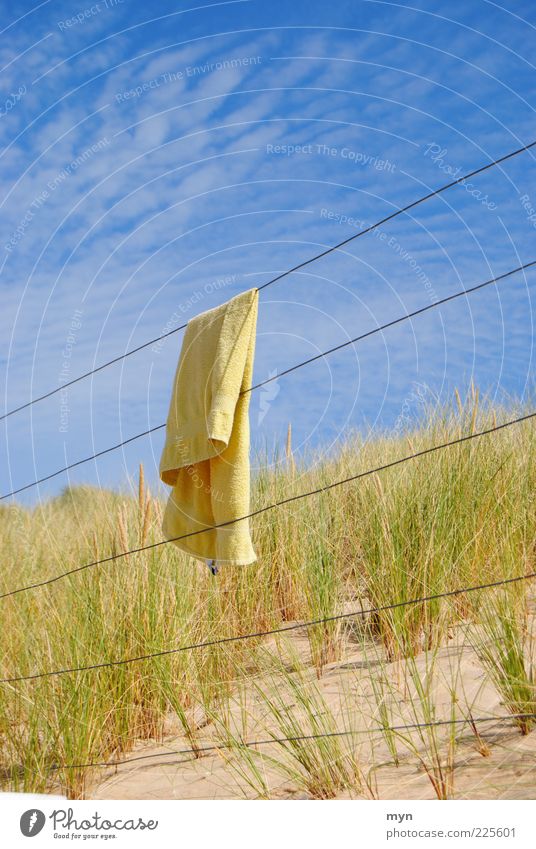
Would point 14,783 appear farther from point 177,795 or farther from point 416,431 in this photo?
point 416,431

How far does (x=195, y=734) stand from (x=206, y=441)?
1580 millimetres

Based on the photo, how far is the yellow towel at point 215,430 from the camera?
328cm

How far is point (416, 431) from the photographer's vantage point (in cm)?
625

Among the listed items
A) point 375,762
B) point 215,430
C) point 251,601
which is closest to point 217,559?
point 215,430

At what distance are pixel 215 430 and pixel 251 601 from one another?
2.04 m

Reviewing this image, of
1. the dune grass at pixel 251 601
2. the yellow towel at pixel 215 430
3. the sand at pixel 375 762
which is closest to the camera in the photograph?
the sand at pixel 375 762

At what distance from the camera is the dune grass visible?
3830 millimetres

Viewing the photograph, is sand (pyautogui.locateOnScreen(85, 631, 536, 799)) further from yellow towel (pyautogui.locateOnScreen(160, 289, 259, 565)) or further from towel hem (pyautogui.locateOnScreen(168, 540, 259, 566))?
yellow towel (pyautogui.locateOnScreen(160, 289, 259, 565))

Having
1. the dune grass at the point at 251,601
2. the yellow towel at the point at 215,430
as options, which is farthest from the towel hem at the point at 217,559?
the dune grass at the point at 251,601

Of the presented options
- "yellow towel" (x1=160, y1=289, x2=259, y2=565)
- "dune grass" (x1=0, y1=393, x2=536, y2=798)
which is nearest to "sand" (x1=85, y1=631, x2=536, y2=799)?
"dune grass" (x1=0, y1=393, x2=536, y2=798)

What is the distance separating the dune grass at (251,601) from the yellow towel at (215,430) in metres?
0.75

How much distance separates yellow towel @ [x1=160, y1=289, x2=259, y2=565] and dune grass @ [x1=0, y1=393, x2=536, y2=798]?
2.46 ft

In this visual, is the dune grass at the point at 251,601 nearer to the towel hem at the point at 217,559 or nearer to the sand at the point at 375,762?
the sand at the point at 375,762

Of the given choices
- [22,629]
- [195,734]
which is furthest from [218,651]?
[22,629]
